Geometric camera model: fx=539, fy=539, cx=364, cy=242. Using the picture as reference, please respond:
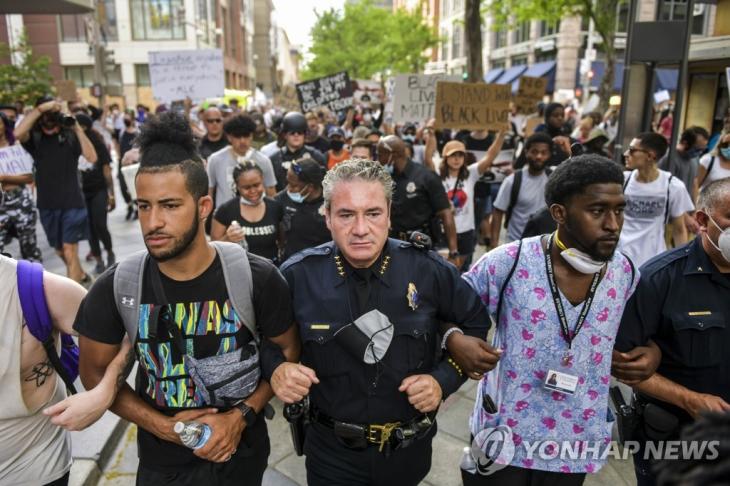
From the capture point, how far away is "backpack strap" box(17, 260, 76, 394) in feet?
6.56

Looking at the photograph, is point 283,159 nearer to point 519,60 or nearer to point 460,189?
point 460,189

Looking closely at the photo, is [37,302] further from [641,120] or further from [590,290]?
[641,120]

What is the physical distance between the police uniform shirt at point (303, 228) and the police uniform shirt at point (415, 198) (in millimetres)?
1091

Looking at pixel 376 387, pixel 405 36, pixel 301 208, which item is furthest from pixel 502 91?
pixel 405 36

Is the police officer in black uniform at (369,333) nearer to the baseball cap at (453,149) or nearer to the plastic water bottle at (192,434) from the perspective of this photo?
the plastic water bottle at (192,434)

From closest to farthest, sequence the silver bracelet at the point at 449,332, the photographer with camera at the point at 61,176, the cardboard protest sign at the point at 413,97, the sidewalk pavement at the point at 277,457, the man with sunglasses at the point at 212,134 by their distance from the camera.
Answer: the silver bracelet at the point at 449,332
the sidewalk pavement at the point at 277,457
the photographer with camera at the point at 61,176
the man with sunglasses at the point at 212,134
the cardboard protest sign at the point at 413,97

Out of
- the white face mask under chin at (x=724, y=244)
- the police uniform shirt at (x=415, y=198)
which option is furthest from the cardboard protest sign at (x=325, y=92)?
the white face mask under chin at (x=724, y=244)

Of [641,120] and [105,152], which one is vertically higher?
[641,120]

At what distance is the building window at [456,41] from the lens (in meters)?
48.1

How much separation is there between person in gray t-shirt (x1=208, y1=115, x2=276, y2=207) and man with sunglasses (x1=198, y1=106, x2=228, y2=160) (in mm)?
1710

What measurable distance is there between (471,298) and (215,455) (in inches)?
46.4

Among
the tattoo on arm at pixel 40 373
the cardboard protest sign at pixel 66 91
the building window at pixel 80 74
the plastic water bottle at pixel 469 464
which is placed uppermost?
the building window at pixel 80 74

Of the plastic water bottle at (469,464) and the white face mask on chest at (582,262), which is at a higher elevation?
the white face mask on chest at (582,262)

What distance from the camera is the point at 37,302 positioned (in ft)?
6.61
